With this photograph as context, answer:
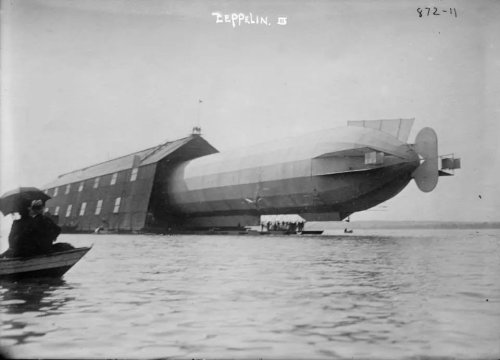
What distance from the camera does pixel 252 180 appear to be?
31734 millimetres

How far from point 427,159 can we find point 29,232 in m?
20.7

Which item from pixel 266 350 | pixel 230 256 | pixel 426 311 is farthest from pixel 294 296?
pixel 230 256

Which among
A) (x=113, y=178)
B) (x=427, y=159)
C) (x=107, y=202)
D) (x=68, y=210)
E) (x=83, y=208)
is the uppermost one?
(x=113, y=178)

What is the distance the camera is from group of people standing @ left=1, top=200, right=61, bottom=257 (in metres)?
11.1

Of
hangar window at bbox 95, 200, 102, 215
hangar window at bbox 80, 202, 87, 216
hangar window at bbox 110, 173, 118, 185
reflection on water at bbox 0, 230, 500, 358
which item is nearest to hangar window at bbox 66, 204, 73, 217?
hangar window at bbox 80, 202, 87, 216

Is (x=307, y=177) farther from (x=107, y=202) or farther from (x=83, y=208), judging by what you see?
(x=83, y=208)

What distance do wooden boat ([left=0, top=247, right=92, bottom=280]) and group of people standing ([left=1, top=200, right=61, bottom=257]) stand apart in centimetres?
18

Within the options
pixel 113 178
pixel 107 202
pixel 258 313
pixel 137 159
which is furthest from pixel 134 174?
pixel 258 313

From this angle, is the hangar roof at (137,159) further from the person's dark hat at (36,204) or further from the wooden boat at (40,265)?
the person's dark hat at (36,204)

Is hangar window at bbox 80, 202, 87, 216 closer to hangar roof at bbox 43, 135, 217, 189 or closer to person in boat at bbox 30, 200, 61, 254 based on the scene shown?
hangar roof at bbox 43, 135, 217, 189

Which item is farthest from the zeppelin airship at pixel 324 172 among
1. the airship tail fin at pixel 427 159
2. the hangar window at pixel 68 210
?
the hangar window at pixel 68 210

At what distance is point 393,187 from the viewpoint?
26734 millimetres

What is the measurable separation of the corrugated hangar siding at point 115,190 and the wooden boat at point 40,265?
28036mm

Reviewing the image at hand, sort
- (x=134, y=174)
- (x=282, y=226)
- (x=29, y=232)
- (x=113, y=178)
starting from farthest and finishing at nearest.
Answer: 1. (x=113, y=178)
2. (x=134, y=174)
3. (x=282, y=226)
4. (x=29, y=232)
